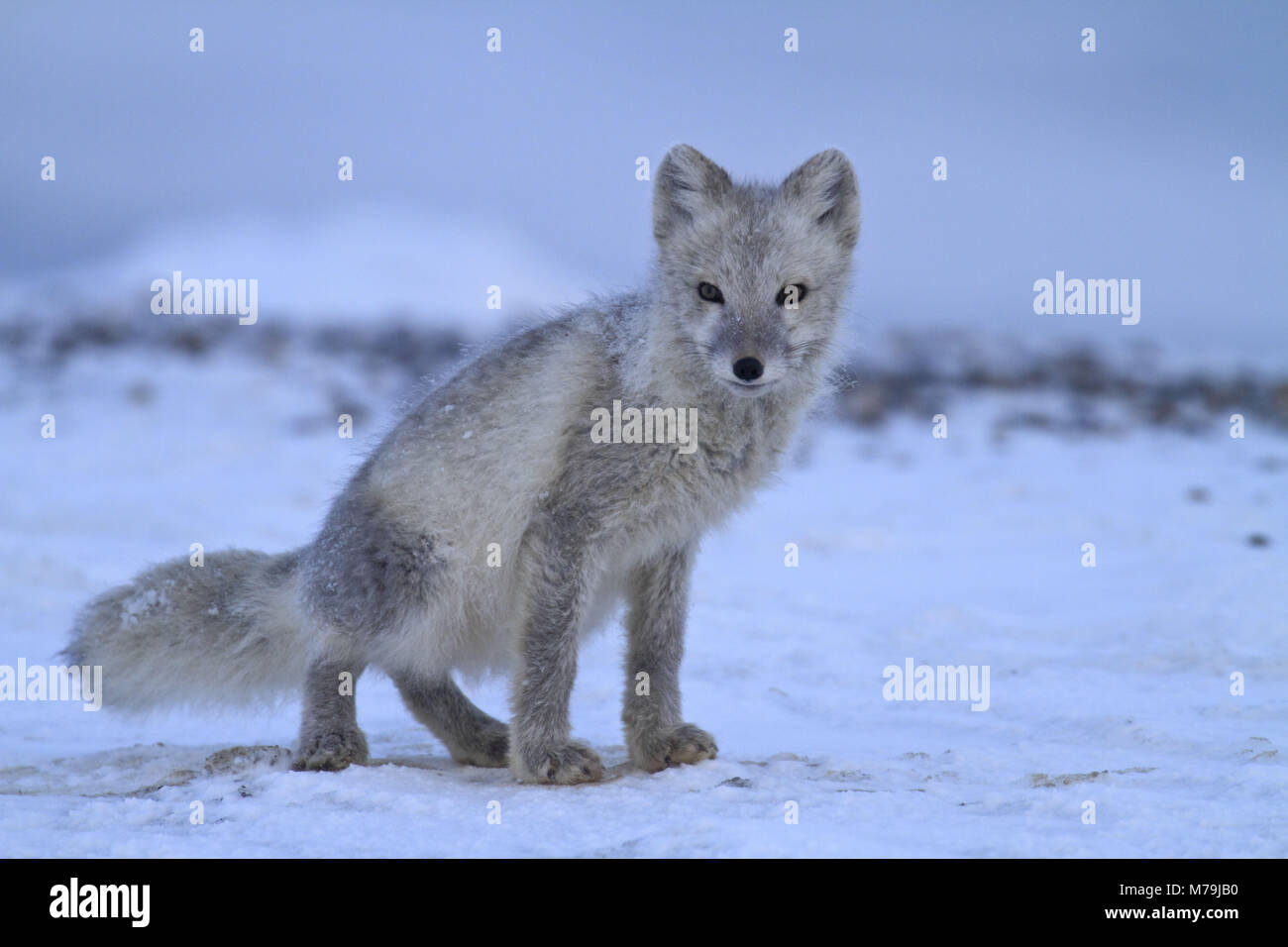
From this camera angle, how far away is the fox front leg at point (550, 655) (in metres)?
3.93

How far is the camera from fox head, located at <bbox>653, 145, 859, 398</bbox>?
3.85 metres

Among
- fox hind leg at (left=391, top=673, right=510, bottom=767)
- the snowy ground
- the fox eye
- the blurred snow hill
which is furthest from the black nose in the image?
the blurred snow hill

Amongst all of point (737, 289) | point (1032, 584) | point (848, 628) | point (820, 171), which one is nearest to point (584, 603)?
point (737, 289)

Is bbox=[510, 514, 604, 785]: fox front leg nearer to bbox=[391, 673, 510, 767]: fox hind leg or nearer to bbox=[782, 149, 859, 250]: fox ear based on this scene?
bbox=[391, 673, 510, 767]: fox hind leg

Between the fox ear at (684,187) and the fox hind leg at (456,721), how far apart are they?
198 cm

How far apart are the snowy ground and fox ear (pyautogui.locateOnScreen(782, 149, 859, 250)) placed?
44.7 inches

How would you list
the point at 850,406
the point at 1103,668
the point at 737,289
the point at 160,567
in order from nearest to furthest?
the point at 737,289, the point at 160,567, the point at 1103,668, the point at 850,406

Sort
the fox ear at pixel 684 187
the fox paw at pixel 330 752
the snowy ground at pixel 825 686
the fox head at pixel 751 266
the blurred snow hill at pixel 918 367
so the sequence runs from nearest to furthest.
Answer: the snowy ground at pixel 825 686, the fox head at pixel 751 266, the fox paw at pixel 330 752, the fox ear at pixel 684 187, the blurred snow hill at pixel 918 367

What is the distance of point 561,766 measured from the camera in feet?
12.9

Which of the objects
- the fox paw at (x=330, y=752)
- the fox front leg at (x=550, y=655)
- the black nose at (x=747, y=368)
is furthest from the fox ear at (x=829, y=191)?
the fox paw at (x=330, y=752)

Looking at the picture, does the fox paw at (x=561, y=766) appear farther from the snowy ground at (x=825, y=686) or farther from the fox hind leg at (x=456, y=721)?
the fox hind leg at (x=456, y=721)

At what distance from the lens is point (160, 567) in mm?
4672
